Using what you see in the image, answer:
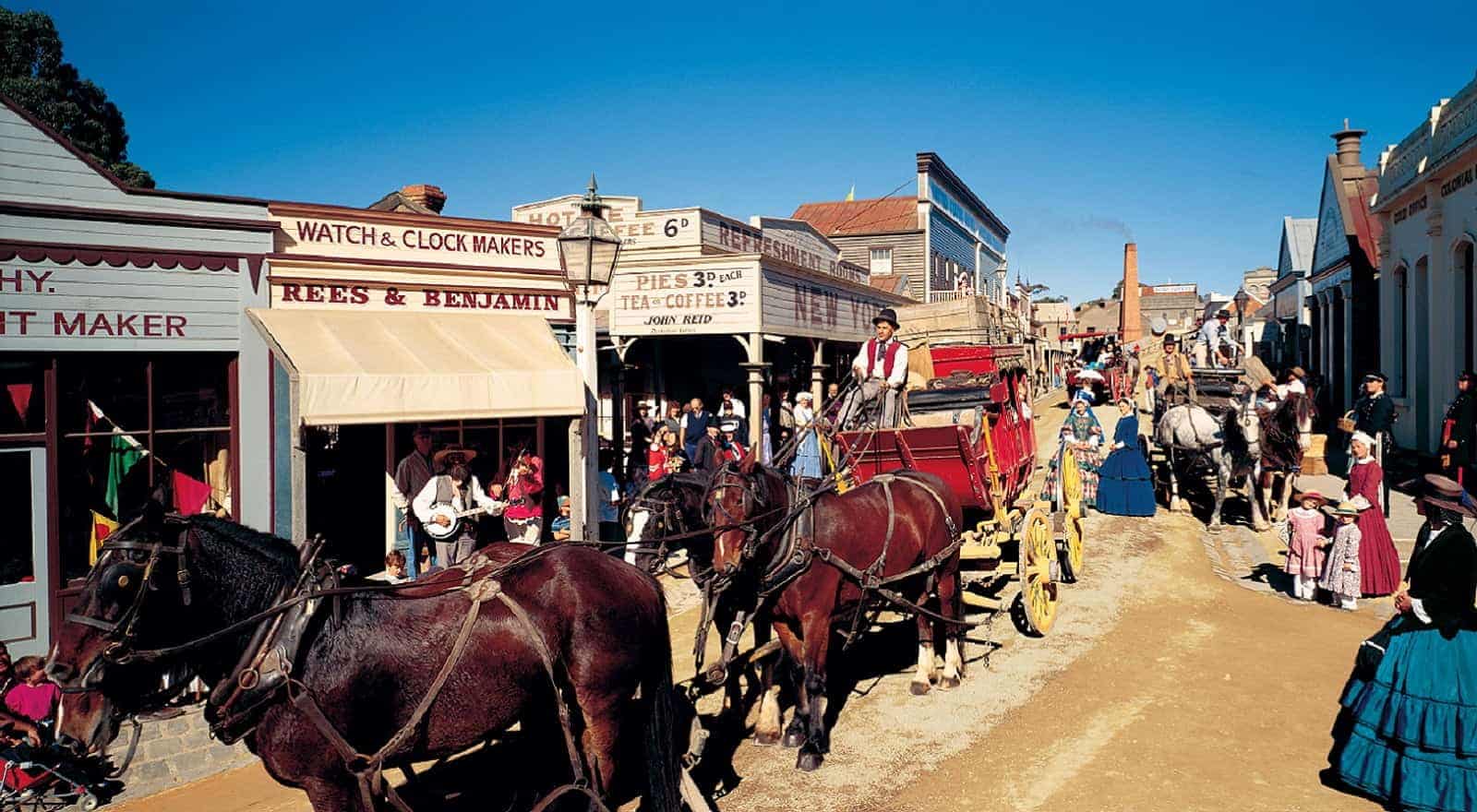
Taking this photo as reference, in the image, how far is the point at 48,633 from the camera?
8.63 metres

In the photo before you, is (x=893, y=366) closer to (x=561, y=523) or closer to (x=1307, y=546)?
(x=561, y=523)

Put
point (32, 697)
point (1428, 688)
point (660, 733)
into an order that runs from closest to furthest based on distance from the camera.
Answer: point (660, 733)
point (1428, 688)
point (32, 697)

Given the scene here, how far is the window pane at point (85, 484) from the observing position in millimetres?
8737

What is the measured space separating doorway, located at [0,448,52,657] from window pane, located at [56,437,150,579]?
0.59 feet

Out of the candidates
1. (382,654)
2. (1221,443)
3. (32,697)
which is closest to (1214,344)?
(1221,443)

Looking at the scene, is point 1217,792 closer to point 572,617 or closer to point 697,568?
point 697,568

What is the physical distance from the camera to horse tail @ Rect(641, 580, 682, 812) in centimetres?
475

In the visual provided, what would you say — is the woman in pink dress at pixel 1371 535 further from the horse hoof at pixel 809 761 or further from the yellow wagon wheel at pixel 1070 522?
the horse hoof at pixel 809 761

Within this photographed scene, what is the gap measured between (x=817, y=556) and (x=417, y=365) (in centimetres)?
533

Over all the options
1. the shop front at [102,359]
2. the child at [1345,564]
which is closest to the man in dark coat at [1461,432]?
the child at [1345,564]

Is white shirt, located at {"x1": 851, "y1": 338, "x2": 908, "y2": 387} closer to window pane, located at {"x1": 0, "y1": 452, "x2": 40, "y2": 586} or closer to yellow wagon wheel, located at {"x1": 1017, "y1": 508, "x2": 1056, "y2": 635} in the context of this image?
yellow wagon wheel, located at {"x1": 1017, "y1": 508, "x2": 1056, "y2": 635}

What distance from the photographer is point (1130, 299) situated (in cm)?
4869

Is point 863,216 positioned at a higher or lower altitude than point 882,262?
higher

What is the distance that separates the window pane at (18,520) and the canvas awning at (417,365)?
8.03 ft
